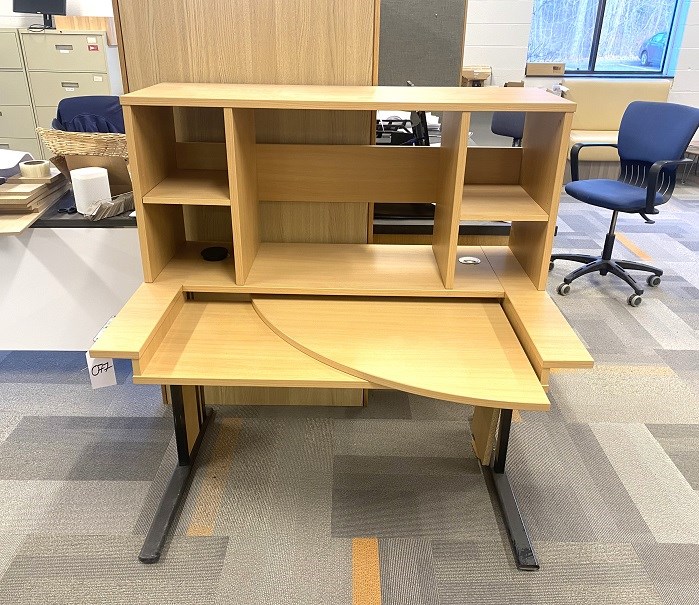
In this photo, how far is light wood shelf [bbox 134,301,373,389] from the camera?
1.40 metres

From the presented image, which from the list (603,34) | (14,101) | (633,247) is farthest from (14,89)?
(603,34)

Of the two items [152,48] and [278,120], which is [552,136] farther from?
[152,48]

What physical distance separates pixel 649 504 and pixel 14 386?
2398mm

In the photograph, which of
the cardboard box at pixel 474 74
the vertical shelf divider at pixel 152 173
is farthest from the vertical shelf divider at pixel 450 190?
the cardboard box at pixel 474 74

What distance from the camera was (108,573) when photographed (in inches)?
62.5

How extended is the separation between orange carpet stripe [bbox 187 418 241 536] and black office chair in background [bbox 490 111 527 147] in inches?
91.1

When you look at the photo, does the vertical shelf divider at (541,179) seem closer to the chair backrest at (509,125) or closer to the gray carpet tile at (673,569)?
the gray carpet tile at (673,569)

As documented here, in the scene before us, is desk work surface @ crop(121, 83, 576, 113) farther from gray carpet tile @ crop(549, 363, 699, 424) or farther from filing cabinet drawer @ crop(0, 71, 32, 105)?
filing cabinet drawer @ crop(0, 71, 32, 105)

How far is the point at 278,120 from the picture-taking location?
5.99 feet

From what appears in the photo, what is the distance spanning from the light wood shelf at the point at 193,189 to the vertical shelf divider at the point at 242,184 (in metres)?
0.05

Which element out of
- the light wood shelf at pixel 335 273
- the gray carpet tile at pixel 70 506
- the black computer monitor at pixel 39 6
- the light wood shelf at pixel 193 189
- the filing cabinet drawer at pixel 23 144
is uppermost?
the black computer monitor at pixel 39 6

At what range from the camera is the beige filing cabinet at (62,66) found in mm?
4848

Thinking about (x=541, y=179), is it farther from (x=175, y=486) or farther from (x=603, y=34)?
(x=603, y=34)

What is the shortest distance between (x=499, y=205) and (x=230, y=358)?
0.85 meters
